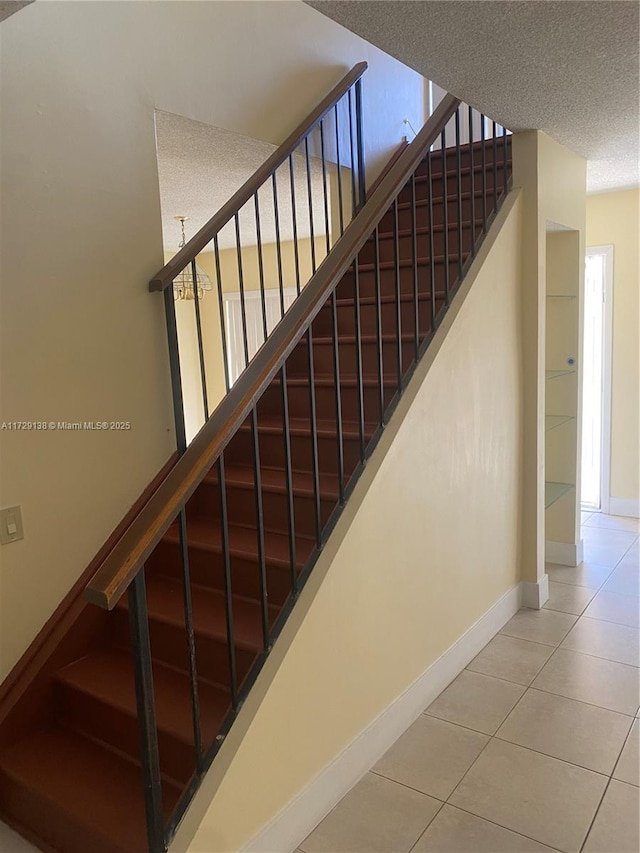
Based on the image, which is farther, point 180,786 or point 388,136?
point 388,136

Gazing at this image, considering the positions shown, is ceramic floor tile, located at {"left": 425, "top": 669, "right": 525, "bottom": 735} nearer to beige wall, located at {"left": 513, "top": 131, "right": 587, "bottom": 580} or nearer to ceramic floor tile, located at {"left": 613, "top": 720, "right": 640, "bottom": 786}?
ceramic floor tile, located at {"left": 613, "top": 720, "right": 640, "bottom": 786}

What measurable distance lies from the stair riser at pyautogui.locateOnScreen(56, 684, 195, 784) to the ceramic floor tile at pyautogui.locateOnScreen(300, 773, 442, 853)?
0.46 m

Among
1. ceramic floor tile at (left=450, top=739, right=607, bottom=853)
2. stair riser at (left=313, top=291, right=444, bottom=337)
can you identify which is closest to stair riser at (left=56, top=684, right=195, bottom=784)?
ceramic floor tile at (left=450, top=739, right=607, bottom=853)

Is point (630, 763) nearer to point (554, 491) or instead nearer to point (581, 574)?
point (581, 574)

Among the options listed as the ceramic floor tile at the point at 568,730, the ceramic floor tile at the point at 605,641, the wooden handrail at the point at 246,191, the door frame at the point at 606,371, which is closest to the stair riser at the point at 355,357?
the wooden handrail at the point at 246,191

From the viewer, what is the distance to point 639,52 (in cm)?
211

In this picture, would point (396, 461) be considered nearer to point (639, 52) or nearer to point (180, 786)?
point (180, 786)

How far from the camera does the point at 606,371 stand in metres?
4.88

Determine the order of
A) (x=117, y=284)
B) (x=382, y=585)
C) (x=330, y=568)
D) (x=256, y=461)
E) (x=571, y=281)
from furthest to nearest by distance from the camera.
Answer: (x=571, y=281) < (x=117, y=284) < (x=382, y=585) < (x=330, y=568) < (x=256, y=461)

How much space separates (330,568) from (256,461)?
508 millimetres

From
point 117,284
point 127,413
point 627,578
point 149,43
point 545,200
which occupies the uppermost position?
point 149,43

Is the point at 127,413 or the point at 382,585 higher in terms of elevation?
the point at 127,413

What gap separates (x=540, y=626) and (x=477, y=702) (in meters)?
0.80

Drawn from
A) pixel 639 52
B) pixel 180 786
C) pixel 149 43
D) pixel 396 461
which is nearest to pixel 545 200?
pixel 639 52
